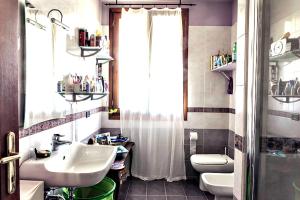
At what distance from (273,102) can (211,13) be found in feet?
8.04

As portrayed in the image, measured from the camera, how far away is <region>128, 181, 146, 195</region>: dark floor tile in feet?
10.2

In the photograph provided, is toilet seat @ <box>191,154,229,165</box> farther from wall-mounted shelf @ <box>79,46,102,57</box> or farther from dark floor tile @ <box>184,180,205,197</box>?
wall-mounted shelf @ <box>79,46,102,57</box>

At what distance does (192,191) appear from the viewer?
3203 mm

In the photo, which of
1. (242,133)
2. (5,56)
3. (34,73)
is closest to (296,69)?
(242,133)

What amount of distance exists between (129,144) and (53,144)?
148 centimetres

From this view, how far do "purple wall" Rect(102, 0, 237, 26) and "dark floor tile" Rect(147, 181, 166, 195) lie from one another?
2.27 meters

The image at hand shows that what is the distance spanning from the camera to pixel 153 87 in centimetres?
344

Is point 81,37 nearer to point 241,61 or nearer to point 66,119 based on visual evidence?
point 66,119

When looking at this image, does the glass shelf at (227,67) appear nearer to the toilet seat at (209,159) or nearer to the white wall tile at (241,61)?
the toilet seat at (209,159)

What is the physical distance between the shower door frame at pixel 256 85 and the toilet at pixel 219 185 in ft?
3.07

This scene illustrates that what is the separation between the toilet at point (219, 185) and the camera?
2320 mm

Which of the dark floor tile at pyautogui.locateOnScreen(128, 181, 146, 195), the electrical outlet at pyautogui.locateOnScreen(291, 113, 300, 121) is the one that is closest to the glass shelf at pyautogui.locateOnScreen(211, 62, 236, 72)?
the electrical outlet at pyautogui.locateOnScreen(291, 113, 300, 121)

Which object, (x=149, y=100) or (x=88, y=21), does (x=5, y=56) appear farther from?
(x=149, y=100)

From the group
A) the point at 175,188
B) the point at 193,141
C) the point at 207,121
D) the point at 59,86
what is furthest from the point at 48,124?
the point at 207,121
